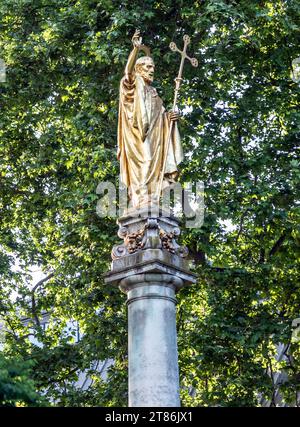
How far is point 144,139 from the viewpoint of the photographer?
12.3m

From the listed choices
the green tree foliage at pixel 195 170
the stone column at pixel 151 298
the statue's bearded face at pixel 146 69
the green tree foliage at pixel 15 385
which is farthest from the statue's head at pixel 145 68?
the green tree foliage at pixel 195 170

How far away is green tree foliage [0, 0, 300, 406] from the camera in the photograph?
60.1 ft

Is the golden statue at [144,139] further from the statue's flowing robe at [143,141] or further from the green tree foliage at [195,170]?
the green tree foliage at [195,170]

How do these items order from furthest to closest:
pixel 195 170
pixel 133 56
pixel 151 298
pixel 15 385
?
pixel 195 170 < pixel 133 56 < pixel 151 298 < pixel 15 385

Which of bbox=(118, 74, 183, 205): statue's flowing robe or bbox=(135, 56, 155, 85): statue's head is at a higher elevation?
bbox=(135, 56, 155, 85): statue's head

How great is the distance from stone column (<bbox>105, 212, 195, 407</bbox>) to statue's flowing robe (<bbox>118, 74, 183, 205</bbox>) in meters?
0.52

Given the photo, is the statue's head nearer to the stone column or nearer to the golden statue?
the golden statue

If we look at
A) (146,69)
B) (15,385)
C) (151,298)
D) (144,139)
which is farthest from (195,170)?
(15,385)

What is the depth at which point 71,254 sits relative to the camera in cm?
1992

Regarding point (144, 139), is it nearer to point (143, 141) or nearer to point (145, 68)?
point (143, 141)

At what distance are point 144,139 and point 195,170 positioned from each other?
22.8 feet

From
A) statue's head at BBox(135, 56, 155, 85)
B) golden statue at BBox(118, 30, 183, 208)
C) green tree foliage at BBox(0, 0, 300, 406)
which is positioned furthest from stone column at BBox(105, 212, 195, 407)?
green tree foliage at BBox(0, 0, 300, 406)

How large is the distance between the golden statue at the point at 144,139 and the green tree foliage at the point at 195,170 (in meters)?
5.80
